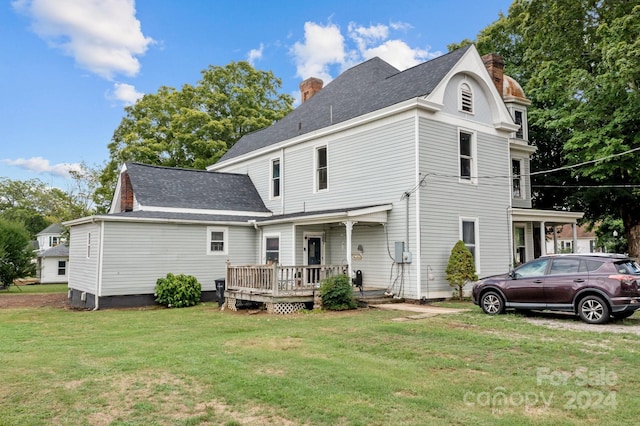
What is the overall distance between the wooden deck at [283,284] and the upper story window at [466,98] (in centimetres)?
747

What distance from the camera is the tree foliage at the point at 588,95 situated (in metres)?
17.3

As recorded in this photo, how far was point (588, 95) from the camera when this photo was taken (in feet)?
63.6

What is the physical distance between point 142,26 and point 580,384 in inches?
769

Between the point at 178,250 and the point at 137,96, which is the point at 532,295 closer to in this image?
the point at 178,250

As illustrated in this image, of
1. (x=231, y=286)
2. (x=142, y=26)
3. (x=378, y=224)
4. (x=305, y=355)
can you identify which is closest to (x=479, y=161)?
(x=378, y=224)

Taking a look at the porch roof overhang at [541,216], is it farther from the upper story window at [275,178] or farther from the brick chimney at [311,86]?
the brick chimney at [311,86]

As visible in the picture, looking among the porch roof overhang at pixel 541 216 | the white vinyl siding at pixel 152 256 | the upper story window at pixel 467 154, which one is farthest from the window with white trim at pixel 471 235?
the white vinyl siding at pixel 152 256

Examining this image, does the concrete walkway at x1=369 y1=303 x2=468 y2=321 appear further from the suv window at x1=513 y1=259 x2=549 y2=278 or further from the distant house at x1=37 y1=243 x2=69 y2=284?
the distant house at x1=37 y1=243 x2=69 y2=284

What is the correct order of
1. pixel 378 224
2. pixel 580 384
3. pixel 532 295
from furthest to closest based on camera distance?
pixel 378 224
pixel 532 295
pixel 580 384

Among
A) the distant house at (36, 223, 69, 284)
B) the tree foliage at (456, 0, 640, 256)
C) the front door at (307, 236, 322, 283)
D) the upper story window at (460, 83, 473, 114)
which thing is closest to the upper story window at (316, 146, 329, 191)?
the front door at (307, 236, 322, 283)

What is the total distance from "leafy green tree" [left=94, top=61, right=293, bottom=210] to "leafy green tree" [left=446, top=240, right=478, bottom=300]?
21848mm

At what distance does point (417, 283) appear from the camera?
14.2 m

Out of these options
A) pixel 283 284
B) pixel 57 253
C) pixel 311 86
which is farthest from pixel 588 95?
pixel 57 253

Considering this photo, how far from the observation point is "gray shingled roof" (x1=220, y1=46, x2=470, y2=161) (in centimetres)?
1573
